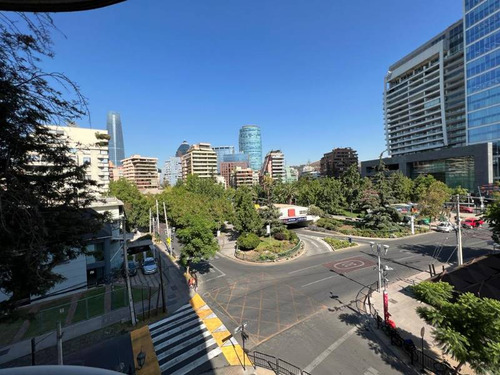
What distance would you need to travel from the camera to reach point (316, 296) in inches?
736

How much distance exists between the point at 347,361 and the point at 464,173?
81314 mm

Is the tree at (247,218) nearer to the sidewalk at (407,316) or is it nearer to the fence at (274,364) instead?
the sidewalk at (407,316)

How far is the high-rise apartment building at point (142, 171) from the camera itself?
126062 millimetres

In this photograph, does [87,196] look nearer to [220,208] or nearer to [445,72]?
[220,208]

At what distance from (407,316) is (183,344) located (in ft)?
48.6

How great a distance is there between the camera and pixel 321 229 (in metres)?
44.2

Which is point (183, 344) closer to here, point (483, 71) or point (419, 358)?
point (419, 358)

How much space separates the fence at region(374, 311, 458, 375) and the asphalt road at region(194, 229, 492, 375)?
100cm

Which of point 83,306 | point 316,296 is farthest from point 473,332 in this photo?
point 83,306

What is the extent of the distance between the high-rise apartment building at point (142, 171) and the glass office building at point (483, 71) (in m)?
136

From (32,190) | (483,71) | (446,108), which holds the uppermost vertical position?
(483,71)

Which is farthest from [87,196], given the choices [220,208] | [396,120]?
[396,120]

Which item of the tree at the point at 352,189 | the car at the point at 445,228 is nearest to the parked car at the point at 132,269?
the car at the point at 445,228

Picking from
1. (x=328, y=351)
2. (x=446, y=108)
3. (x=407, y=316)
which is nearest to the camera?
(x=328, y=351)
